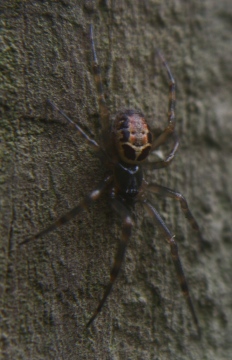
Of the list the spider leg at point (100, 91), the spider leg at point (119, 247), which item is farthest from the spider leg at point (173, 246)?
the spider leg at point (100, 91)

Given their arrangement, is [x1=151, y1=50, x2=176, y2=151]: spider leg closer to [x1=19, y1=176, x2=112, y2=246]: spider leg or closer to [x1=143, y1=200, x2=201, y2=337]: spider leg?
[x1=143, y1=200, x2=201, y2=337]: spider leg

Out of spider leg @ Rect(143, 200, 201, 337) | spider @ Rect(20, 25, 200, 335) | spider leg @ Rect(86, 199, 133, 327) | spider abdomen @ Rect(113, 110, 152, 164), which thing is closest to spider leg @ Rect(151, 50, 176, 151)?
spider @ Rect(20, 25, 200, 335)

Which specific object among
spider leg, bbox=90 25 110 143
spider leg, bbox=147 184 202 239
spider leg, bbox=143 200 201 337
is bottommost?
spider leg, bbox=143 200 201 337

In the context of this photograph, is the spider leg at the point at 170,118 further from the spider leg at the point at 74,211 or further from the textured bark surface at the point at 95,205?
the spider leg at the point at 74,211

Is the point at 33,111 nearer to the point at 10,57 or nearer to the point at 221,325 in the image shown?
the point at 10,57

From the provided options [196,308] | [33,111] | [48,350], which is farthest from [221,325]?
[33,111]

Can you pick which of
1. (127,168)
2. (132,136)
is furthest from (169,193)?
(132,136)

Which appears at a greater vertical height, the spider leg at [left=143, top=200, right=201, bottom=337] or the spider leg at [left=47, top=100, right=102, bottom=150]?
the spider leg at [left=47, top=100, right=102, bottom=150]
